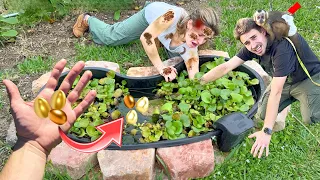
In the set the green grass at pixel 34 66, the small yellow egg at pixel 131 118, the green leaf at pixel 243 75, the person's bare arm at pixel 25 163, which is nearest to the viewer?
the person's bare arm at pixel 25 163

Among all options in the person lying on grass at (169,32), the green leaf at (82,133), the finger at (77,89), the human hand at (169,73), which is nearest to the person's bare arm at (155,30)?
the person lying on grass at (169,32)

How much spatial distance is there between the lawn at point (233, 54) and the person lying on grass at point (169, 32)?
155mm

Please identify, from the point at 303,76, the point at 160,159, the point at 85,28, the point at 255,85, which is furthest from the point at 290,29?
the point at 85,28

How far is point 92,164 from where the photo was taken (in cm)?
226

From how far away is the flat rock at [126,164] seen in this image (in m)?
2.15

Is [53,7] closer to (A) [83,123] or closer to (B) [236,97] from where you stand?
(A) [83,123]

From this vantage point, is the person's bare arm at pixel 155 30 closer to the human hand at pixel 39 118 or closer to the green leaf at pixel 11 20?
the human hand at pixel 39 118

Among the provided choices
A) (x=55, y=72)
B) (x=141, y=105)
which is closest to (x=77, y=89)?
(x=55, y=72)

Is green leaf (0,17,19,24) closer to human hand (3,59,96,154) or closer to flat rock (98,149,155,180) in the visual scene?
flat rock (98,149,155,180)

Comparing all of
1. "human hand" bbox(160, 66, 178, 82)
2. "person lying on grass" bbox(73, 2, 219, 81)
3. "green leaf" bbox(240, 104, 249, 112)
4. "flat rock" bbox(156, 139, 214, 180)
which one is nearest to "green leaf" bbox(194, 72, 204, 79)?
"person lying on grass" bbox(73, 2, 219, 81)

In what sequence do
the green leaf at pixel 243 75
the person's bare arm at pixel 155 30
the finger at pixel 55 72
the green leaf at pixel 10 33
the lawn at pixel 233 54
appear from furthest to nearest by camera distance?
the green leaf at pixel 10 33 < the person's bare arm at pixel 155 30 < the green leaf at pixel 243 75 < the lawn at pixel 233 54 < the finger at pixel 55 72

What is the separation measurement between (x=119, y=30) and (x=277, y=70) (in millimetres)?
1576

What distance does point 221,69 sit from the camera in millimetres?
2590

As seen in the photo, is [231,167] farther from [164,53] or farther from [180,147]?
[164,53]
